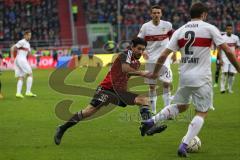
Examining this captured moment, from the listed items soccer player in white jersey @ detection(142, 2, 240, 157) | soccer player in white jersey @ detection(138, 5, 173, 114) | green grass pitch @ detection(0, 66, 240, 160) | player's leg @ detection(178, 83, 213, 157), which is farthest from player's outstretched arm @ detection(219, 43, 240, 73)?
soccer player in white jersey @ detection(138, 5, 173, 114)

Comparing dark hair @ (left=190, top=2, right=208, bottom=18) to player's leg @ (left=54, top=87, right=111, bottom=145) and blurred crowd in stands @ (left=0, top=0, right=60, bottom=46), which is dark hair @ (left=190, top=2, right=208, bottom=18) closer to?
player's leg @ (left=54, top=87, right=111, bottom=145)

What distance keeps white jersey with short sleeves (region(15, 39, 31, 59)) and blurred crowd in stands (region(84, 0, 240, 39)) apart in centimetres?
2350

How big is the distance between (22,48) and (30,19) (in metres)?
28.5

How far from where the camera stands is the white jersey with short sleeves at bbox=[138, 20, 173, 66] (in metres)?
13.8

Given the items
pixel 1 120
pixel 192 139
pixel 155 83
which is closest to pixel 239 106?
pixel 155 83

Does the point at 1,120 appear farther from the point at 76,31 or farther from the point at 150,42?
the point at 76,31

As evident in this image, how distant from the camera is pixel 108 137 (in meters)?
11.3

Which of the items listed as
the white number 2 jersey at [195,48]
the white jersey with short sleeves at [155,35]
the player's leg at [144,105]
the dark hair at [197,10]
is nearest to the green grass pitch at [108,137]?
the player's leg at [144,105]

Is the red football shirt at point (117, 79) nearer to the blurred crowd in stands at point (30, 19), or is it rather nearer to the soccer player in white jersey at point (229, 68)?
the soccer player in white jersey at point (229, 68)

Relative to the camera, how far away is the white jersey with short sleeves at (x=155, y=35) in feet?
45.3

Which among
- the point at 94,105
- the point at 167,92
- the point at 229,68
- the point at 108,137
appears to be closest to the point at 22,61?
the point at 229,68

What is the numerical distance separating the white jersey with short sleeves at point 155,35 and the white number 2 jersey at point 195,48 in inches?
179

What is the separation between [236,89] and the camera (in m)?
22.8

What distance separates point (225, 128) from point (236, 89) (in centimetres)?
1072
